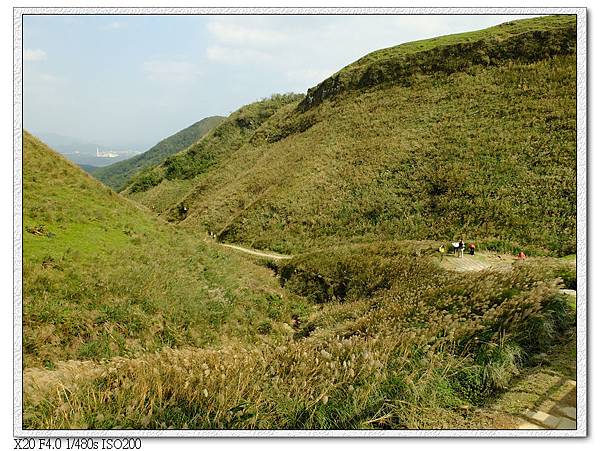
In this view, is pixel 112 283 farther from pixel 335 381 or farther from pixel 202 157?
pixel 202 157

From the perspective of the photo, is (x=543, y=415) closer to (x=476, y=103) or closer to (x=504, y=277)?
(x=504, y=277)

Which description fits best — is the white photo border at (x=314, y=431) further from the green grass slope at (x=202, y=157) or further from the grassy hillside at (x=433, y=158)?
the green grass slope at (x=202, y=157)

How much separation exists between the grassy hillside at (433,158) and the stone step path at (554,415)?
15.8m

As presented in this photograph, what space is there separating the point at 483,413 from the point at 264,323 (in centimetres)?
903

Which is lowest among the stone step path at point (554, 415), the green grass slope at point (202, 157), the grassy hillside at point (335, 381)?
the stone step path at point (554, 415)

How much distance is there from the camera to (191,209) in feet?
149

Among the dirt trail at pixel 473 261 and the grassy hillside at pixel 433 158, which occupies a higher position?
the grassy hillside at pixel 433 158

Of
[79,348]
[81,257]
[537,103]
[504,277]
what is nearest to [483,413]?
[504,277]

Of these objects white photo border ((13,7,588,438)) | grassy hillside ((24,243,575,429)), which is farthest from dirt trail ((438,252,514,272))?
grassy hillside ((24,243,575,429))

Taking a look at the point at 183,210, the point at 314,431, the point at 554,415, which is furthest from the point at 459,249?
the point at 183,210

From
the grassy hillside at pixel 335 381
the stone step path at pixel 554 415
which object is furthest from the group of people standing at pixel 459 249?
the stone step path at pixel 554 415

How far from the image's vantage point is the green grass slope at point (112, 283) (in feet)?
26.2

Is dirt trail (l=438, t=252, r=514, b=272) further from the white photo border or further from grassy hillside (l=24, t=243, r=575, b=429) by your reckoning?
grassy hillside (l=24, t=243, r=575, b=429)

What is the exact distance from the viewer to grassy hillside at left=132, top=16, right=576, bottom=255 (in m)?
21.7
